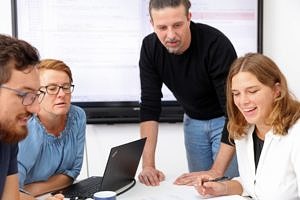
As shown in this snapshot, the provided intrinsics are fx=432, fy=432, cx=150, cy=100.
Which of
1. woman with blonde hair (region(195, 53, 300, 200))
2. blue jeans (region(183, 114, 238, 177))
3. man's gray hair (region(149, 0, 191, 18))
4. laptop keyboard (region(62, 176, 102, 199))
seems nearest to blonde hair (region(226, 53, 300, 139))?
woman with blonde hair (region(195, 53, 300, 200))

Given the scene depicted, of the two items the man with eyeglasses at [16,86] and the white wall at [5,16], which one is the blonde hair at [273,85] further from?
the white wall at [5,16]

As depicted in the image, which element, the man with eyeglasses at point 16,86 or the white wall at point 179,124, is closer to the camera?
the man with eyeglasses at point 16,86

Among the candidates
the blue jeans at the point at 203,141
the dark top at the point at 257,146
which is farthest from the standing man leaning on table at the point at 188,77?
the dark top at the point at 257,146

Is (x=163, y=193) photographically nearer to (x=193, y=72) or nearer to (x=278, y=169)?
(x=278, y=169)

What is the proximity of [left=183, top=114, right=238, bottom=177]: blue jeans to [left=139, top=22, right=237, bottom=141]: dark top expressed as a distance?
0.12 ft

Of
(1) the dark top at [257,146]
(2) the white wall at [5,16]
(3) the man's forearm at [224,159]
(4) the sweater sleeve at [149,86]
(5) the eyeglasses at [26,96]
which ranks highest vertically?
(2) the white wall at [5,16]

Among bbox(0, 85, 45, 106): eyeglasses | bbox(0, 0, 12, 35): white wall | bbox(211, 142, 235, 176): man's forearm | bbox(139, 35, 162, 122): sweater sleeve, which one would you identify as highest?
bbox(0, 0, 12, 35): white wall

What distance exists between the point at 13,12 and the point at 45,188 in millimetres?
1439

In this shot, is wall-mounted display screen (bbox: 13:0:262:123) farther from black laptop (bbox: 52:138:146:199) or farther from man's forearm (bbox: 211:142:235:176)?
black laptop (bbox: 52:138:146:199)

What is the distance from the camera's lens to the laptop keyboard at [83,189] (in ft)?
5.22

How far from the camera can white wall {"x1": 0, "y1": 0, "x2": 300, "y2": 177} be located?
277 centimetres

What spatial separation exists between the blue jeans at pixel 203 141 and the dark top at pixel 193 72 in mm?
37

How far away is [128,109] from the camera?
2820 mm

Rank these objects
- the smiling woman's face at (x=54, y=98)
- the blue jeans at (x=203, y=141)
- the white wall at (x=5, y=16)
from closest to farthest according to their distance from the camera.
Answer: the smiling woman's face at (x=54, y=98), the blue jeans at (x=203, y=141), the white wall at (x=5, y=16)
